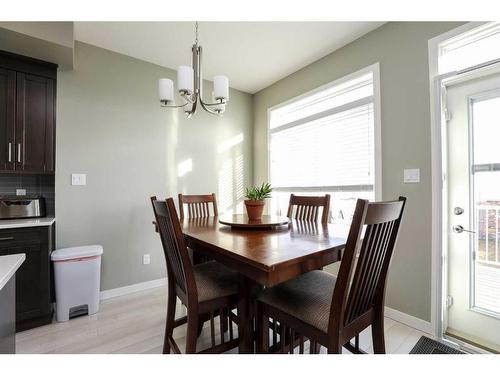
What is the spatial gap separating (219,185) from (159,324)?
1.84 meters

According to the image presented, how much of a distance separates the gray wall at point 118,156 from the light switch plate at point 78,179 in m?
0.04

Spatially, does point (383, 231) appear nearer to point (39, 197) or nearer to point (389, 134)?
point (389, 134)

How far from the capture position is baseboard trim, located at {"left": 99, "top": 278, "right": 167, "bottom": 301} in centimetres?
247

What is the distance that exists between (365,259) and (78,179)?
264 centimetres

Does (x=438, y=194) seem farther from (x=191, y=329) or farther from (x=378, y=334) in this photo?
(x=191, y=329)

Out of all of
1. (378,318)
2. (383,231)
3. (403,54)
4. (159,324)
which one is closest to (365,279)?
(383,231)

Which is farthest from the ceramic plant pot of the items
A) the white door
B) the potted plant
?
the white door

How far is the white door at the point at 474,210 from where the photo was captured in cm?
162

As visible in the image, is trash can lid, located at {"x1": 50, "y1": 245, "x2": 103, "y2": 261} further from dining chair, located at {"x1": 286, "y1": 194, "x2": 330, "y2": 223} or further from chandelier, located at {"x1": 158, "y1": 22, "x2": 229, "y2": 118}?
dining chair, located at {"x1": 286, "y1": 194, "x2": 330, "y2": 223}

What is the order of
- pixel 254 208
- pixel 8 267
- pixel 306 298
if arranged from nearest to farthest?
pixel 8 267, pixel 306 298, pixel 254 208

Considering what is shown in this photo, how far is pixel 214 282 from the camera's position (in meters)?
1.39

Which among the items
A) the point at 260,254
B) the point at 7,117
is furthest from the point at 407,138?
the point at 7,117

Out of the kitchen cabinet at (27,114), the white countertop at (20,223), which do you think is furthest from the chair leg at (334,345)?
the kitchen cabinet at (27,114)

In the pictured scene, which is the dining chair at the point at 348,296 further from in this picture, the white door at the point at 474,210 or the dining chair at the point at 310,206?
the white door at the point at 474,210
